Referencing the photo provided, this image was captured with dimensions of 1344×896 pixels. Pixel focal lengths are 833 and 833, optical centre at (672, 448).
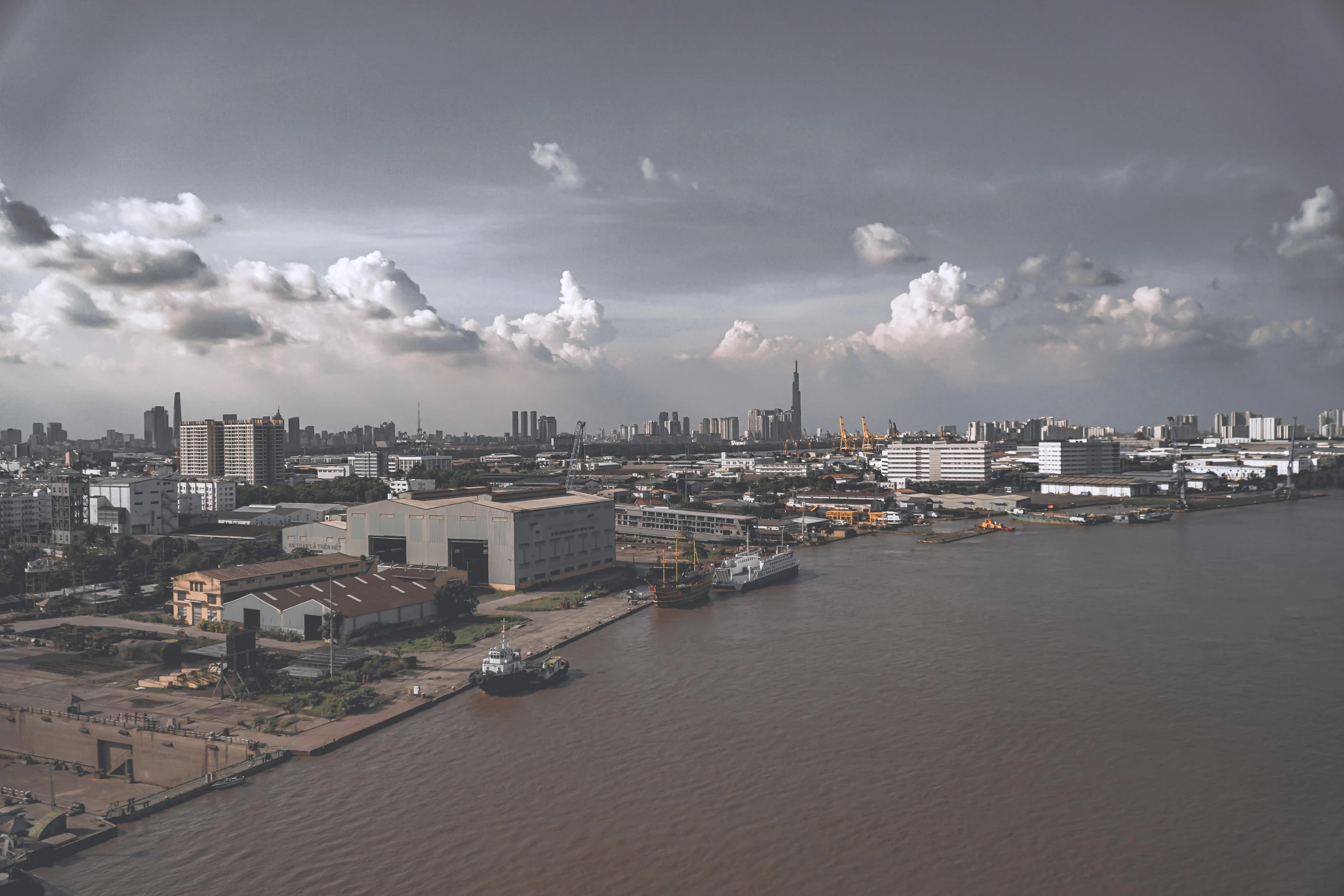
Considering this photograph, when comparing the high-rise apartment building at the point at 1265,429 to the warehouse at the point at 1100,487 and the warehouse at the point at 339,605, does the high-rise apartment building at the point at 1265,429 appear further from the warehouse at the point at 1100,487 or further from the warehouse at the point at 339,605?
the warehouse at the point at 339,605

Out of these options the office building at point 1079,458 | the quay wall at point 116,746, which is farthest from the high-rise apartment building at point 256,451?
the office building at point 1079,458

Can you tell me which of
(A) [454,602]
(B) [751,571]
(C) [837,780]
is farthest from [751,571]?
(C) [837,780]

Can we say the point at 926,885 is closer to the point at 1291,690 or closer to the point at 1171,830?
the point at 1171,830

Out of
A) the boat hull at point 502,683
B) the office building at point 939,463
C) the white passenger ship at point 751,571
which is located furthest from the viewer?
the office building at point 939,463

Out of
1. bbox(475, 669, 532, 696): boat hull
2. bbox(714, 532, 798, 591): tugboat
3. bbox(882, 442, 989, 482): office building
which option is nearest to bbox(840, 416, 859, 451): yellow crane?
bbox(882, 442, 989, 482): office building

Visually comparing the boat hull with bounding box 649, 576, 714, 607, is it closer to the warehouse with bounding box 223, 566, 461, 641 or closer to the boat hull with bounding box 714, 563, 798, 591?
the boat hull with bounding box 714, 563, 798, 591
